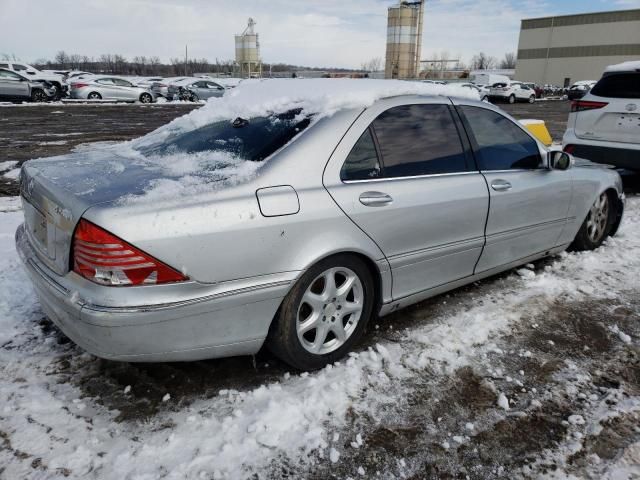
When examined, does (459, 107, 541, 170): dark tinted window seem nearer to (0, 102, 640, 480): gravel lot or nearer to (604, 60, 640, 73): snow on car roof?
(0, 102, 640, 480): gravel lot

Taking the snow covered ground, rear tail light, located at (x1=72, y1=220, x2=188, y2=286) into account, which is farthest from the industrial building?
rear tail light, located at (x1=72, y1=220, x2=188, y2=286)

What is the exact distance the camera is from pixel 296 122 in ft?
8.95

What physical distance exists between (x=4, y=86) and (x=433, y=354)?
2515 centimetres

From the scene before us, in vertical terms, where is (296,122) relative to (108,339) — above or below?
above

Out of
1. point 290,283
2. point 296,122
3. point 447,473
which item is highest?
point 296,122

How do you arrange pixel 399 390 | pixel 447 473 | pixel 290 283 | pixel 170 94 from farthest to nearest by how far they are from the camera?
pixel 170 94 < pixel 399 390 < pixel 290 283 < pixel 447 473

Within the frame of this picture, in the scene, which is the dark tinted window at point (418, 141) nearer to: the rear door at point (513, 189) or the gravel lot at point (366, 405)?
the rear door at point (513, 189)

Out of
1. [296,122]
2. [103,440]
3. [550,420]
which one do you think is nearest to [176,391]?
[103,440]

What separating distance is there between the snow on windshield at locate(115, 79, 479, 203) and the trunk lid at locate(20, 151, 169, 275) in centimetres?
11

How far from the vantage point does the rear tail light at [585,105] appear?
265 inches

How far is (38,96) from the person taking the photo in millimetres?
23172

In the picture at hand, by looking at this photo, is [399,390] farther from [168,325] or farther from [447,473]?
[168,325]

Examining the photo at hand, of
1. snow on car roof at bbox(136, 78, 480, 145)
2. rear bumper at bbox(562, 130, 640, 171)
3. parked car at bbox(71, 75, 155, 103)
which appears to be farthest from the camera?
parked car at bbox(71, 75, 155, 103)

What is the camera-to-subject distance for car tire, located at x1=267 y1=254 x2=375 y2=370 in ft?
8.24
